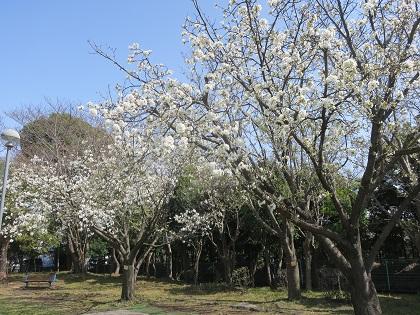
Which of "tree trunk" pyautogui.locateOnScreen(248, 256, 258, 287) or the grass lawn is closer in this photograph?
the grass lawn

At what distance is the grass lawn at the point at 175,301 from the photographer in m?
12.3

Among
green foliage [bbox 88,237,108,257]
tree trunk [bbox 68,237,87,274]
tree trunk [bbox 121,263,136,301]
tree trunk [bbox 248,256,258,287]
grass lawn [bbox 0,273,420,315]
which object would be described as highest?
green foliage [bbox 88,237,108,257]

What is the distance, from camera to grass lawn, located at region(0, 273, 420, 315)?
486 inches

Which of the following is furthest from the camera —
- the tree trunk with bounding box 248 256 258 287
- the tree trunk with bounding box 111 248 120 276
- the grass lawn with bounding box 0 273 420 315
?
the tree trunk with bounding box 111 248 120 276

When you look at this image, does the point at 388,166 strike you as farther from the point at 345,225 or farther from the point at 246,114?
the point at 246,114

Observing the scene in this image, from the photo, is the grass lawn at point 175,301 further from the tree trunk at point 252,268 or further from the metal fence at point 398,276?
the tree trunk at point 252,268

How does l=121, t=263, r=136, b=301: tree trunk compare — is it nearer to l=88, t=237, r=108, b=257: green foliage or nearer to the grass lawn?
the grass lawn

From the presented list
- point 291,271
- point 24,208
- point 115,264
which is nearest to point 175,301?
point 291,271

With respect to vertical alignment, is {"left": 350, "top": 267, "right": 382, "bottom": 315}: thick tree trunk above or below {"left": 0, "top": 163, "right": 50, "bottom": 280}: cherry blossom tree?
below

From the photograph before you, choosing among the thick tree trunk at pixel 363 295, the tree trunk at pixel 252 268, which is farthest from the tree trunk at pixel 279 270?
the thick tree trunk at pixel 363 295

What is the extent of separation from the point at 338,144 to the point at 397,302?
7.51 meters

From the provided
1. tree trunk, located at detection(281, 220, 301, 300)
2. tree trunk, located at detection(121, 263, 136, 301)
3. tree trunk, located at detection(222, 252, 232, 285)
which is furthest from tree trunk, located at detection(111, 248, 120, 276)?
tree trunk, located at detection(281, 220, 301, 300)

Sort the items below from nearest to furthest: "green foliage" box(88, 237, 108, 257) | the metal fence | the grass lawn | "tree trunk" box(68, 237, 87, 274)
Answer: the grass lawn
the metal fence
"tree trunk" box(68, 237, 87, 274)
"green foliage" box(88, 237, 108, 257)

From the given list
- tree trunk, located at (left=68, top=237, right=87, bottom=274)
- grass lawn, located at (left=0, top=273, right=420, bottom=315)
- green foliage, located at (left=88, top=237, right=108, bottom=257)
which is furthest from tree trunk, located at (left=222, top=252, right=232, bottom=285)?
green foliage, located at (left=88, top=237, right=108, bottom=257)
